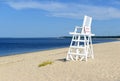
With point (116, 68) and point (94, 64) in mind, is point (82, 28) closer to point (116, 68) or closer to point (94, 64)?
point (94, 64)

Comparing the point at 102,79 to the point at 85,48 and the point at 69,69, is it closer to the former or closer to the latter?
the point at 69,69

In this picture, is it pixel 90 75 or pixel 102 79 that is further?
pixel 90 75

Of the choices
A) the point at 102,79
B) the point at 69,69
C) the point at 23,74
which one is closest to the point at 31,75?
the point at 23,74

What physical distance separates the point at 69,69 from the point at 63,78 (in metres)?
1.82

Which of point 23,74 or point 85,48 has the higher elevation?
point 85,48

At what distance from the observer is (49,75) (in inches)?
495

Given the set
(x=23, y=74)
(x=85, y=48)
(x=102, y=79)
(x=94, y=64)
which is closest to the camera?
(x=102, y=79)

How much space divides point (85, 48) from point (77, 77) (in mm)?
3903

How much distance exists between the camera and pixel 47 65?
1514 cm

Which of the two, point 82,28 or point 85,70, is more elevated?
point 82,28

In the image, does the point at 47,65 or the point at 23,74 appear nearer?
the point at 23,74

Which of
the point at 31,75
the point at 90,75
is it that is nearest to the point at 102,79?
the point at 90,75

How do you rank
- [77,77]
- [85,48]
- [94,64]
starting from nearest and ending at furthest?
[77,77] → [94,64] → [85,48]

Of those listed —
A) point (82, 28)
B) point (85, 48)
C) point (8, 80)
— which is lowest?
point (8, 80)
